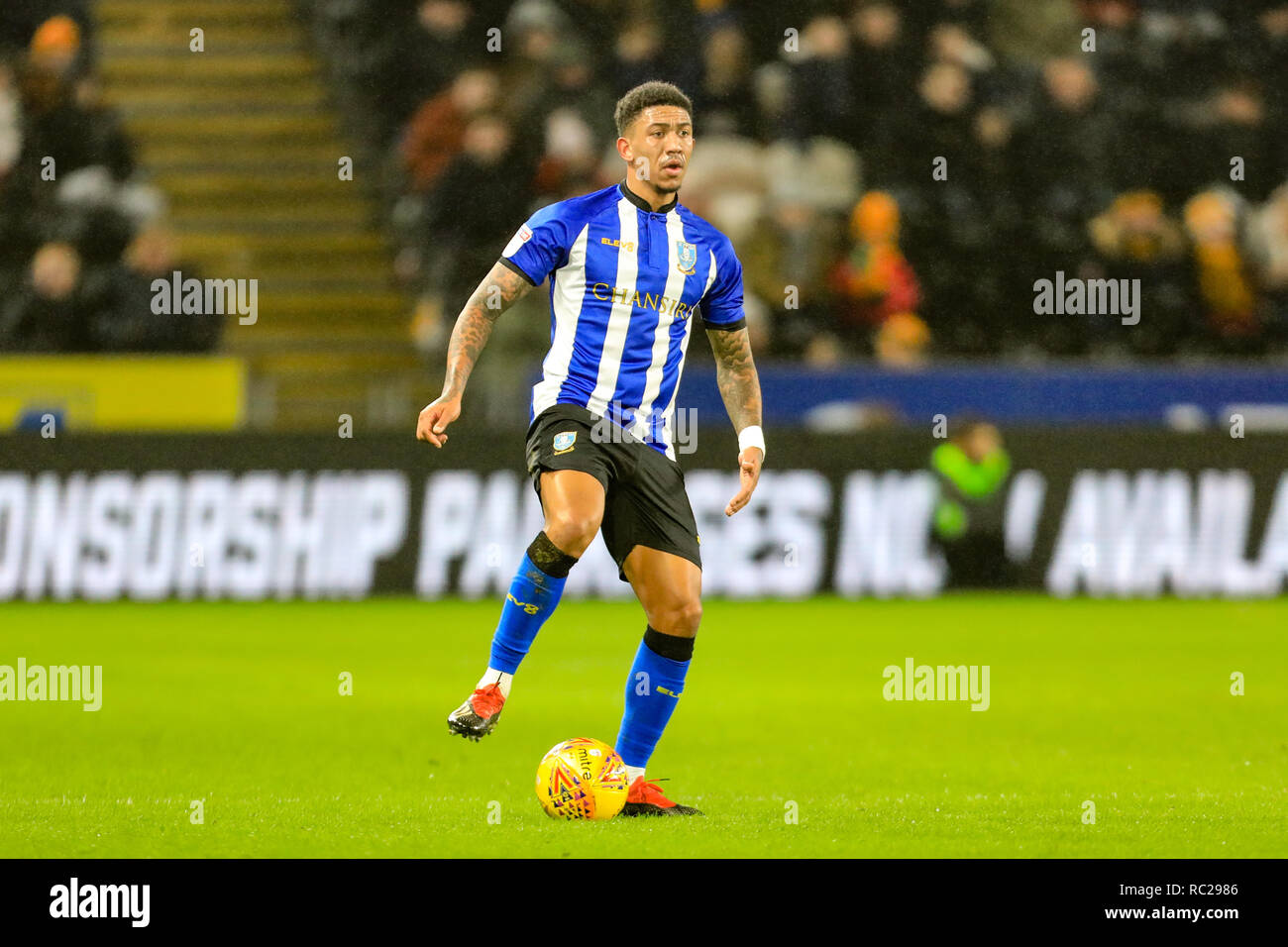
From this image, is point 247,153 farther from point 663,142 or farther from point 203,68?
point 663,142

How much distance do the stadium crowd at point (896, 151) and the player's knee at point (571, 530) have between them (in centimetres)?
1086

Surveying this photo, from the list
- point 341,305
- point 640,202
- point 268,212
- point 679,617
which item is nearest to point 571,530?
point 679,617

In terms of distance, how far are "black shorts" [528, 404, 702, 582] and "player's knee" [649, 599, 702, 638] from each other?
160 mm

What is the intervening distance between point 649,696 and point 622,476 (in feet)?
2.57

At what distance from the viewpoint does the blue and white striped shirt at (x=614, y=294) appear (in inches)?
271

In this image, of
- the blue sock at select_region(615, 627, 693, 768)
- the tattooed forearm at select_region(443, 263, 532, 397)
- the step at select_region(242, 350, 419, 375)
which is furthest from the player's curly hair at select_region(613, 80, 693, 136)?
the step at select_region(242, 350, 419, 375)

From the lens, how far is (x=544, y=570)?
21.7 ft

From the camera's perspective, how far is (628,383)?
692 cm

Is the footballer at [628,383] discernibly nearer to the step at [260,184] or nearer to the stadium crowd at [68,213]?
the stadium crowd at [68,213]

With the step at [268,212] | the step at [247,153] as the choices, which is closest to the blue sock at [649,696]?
the step at [268,212]

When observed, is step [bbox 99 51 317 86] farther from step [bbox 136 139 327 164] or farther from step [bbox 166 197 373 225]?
step [bbox 166 197 373 225]

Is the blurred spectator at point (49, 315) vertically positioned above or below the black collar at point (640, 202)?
above

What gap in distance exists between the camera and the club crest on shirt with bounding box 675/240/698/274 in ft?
22.9

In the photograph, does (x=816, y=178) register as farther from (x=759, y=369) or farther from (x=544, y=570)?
(x=544, y=570)
